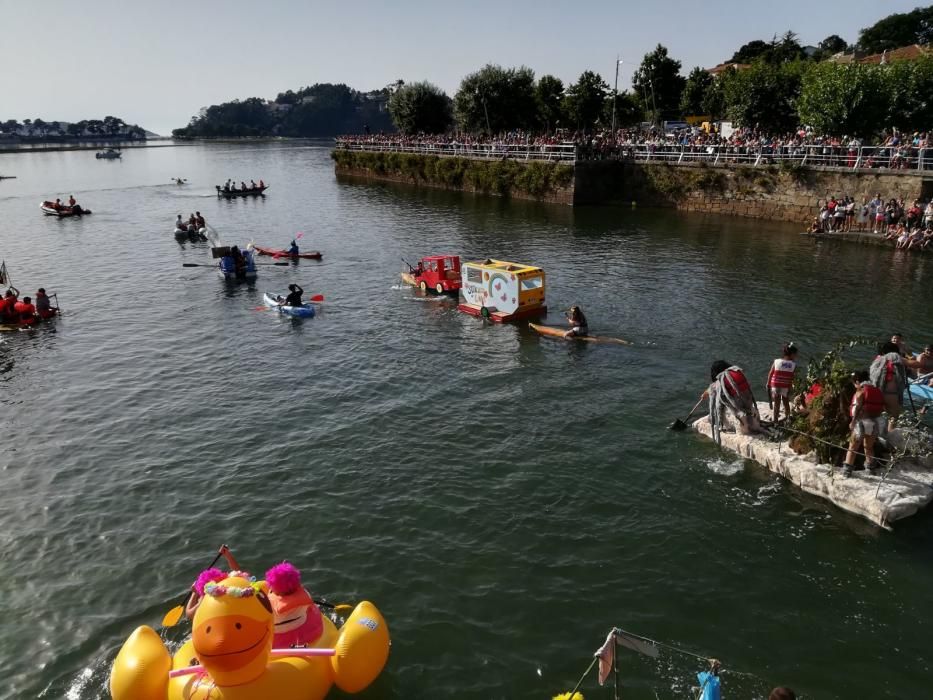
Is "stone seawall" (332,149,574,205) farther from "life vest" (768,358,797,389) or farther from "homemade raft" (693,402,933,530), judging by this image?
"homemade raft" (693,402,933,530)

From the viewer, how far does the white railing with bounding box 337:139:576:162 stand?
2386 inches

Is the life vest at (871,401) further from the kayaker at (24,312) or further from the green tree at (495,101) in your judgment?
the green tree at (495,101)

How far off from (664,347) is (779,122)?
145 feet

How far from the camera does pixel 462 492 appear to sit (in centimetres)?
1499

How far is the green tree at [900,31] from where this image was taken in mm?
106375

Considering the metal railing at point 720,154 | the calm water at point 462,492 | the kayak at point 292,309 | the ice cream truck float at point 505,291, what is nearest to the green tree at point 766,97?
the metal railing at point 720,154

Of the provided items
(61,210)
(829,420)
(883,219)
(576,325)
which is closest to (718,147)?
(883,219)

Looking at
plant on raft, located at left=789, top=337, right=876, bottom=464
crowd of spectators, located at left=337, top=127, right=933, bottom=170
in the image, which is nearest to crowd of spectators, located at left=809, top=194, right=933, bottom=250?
crowd of spectators, located at left=337, top=127, right=933, bottom=170

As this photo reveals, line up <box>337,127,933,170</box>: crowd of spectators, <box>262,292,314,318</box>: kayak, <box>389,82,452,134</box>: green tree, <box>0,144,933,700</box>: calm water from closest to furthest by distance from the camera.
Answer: <box>0,144,933,700</box>: calm water → <box>262,292,314,318</box>: kayak → <box>337,127,933,170</box>: crowd of spectators → <box>389,82,452,134</box>: green tree

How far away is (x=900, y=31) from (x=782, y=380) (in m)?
125

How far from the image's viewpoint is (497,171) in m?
66.0

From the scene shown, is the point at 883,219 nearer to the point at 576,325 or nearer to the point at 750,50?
the point at 576,325

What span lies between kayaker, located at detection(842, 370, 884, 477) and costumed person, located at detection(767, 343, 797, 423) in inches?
69.5

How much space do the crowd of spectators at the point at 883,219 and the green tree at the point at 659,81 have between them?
42960mm
